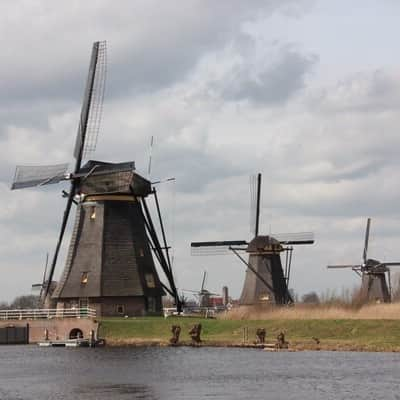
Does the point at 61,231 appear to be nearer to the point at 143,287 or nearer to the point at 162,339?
the point at 143,287

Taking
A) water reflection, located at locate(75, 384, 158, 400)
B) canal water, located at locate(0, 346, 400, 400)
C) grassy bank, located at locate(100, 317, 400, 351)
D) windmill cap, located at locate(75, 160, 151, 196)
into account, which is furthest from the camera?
windmill cap, located at locate(75, 160, 151, 196)

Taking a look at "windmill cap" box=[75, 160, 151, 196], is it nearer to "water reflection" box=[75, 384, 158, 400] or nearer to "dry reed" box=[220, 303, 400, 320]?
"dry reed" box=[220, 303, 400, 320]

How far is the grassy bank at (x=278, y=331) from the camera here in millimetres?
43312

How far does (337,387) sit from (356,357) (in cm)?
941

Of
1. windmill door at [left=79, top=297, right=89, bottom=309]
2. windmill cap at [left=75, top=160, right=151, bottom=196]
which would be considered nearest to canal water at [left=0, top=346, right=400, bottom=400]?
windmill door at [left=79, top=297, right=89, bottom=309]

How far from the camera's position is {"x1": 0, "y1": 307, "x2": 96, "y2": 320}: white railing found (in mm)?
54219

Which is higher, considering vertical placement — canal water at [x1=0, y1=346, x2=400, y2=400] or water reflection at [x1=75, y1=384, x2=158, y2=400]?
canal water at [x1=0, y1=346, x2=400, y2=400]

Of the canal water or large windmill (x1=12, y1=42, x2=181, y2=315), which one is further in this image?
large windmill (x1=12, y1=42, x2=181, y2=315)

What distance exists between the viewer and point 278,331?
47969 mm

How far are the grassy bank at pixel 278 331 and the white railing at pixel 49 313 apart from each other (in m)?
1.58

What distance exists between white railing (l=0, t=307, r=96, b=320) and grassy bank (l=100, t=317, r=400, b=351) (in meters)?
1.58

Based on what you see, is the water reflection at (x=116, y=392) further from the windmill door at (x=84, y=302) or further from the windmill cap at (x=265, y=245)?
the windmill cap at (x=265, y=245)

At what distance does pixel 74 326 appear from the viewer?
53.4 meters

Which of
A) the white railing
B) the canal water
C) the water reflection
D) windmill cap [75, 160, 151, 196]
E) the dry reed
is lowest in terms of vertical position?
the water reflection
